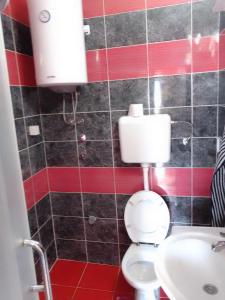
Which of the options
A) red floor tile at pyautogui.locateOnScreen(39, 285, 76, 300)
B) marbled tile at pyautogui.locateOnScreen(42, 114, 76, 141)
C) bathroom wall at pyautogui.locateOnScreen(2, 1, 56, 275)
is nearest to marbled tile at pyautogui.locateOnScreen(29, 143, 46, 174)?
bathroom wall at pyautogui.locateOnScreen(2, 1, 56, 275)

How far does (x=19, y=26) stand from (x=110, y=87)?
73cm

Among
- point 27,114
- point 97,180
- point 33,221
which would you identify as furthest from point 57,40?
point 33,221

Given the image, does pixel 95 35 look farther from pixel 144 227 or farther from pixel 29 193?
pixel 144 227

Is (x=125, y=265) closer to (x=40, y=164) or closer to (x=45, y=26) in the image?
(x=40, y=164)

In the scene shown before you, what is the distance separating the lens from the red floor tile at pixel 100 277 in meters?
1.94

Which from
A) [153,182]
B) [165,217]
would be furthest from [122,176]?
[165,217]

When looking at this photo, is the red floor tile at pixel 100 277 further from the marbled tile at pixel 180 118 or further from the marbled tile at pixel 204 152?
the marbled tile at pixel 180 118

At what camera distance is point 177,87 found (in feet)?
5.72

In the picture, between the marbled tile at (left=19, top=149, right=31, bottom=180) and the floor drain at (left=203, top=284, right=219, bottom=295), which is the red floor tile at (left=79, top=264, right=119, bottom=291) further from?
the floor drain at (left=203, top=284, right=219, bottom=295)

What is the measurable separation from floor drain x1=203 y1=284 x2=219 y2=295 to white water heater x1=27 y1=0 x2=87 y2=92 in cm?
130

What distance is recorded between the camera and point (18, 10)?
173 centimetres

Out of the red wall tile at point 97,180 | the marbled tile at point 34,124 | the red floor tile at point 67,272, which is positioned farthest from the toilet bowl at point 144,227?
the marbled tile at point 34,124

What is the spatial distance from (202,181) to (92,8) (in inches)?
56.2

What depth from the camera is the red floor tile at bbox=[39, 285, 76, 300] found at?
72.9 inches
